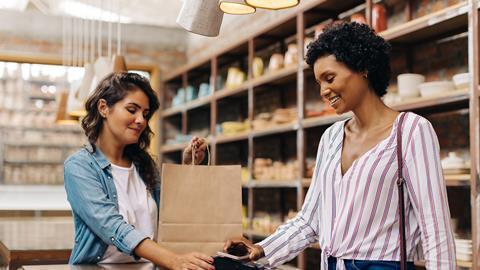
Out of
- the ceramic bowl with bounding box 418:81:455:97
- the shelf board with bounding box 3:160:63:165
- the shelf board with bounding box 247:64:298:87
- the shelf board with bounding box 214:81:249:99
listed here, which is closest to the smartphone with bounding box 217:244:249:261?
the ceramic bowl with bounding box 418:81:455:97

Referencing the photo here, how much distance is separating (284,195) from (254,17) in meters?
1.86

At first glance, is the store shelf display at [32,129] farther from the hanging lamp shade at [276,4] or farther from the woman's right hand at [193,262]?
the woman's right hand at [193,262]

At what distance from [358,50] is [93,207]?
935mm

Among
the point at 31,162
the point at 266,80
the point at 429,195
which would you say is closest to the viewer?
the point at 429,195

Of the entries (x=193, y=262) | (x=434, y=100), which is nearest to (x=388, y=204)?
(x=193, y=262)

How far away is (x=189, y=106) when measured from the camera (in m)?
7.07

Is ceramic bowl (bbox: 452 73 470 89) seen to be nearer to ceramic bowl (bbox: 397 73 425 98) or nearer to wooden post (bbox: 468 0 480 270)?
wooden post (bbox: 468 0 480 270)

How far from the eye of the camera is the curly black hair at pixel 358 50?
166cm

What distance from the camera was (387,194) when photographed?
1.59m

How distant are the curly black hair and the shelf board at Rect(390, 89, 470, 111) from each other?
1.46 m

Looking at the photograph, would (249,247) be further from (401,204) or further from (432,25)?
(432,25)

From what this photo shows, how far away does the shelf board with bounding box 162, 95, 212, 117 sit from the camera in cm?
663

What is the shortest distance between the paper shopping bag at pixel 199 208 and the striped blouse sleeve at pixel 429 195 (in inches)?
19.9

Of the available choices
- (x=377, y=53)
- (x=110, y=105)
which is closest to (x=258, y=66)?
(x=110, y=105)
